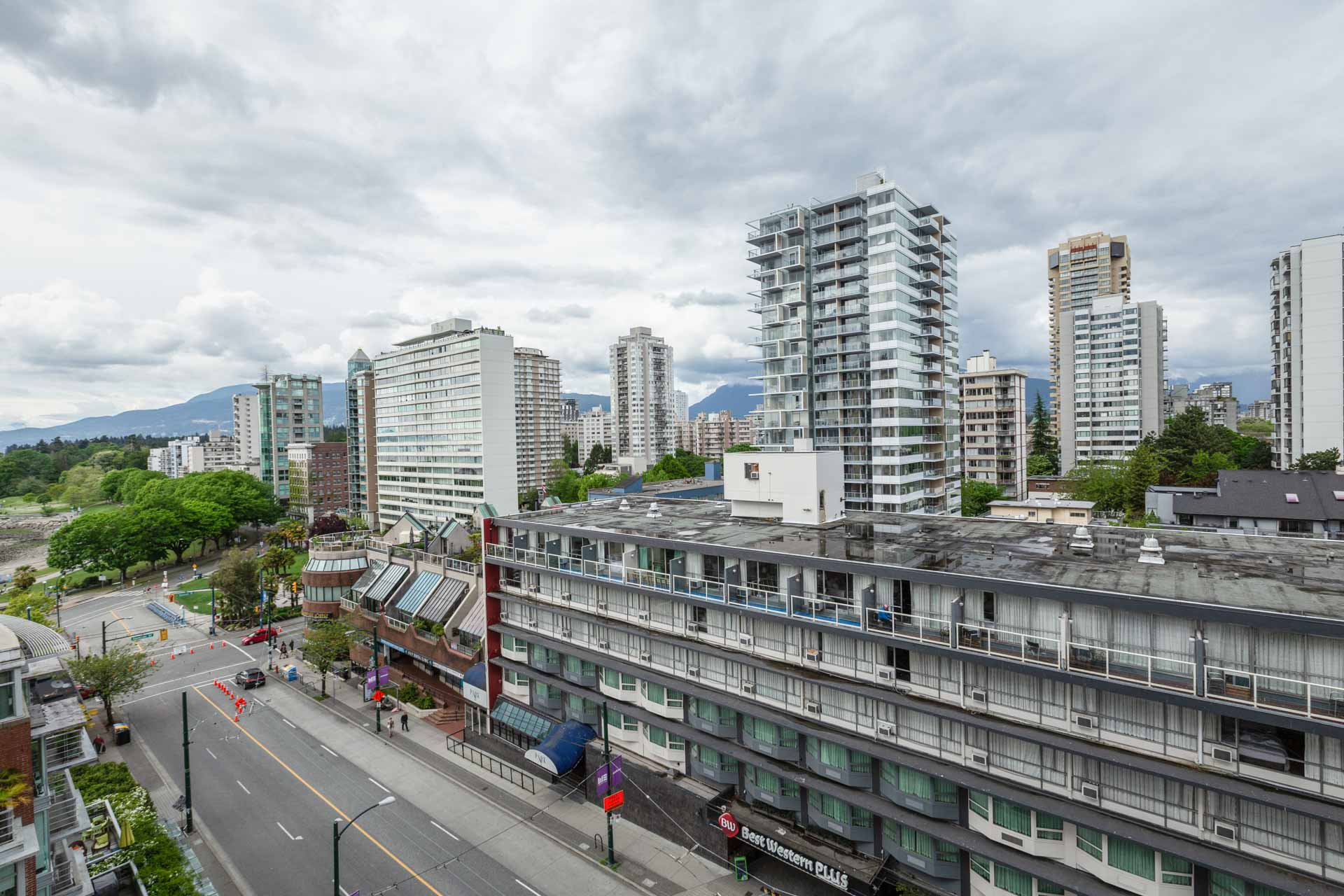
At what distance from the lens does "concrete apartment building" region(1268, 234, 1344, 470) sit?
240 feet

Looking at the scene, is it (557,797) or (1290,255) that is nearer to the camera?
(557,797)

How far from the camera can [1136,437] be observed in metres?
116

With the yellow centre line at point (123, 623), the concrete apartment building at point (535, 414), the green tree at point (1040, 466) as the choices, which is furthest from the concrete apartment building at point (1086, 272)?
the yellow centre line at point (123, 623)

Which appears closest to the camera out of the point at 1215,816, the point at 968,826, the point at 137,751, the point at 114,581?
the point at 1215,816

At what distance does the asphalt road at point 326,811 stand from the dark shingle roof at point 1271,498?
60.5 m

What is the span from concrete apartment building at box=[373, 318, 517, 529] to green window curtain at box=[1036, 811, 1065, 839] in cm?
9498

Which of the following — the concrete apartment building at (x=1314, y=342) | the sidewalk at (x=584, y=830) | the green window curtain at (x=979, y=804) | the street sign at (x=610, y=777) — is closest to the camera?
the green window curtain at (x=979, y=804)

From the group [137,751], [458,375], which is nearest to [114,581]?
[458,375]

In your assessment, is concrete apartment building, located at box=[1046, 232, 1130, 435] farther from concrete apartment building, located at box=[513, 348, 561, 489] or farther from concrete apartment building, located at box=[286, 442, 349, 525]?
concrete apartment building, located at box=[286, 442, 349, 525]

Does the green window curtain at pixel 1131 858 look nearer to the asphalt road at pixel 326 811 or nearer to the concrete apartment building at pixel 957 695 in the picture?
the concrete apartment building at pixel 957 695

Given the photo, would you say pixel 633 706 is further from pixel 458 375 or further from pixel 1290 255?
pixel 1290 255

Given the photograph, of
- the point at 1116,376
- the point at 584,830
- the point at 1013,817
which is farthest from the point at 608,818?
the point at 1116,376

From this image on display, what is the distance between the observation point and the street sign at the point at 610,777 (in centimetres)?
2998

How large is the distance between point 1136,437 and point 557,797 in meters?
128
